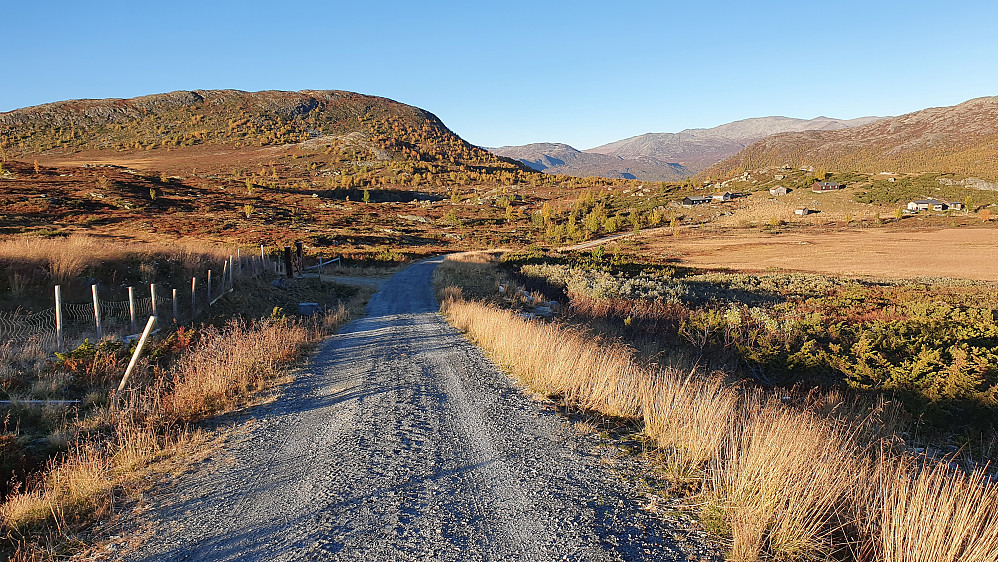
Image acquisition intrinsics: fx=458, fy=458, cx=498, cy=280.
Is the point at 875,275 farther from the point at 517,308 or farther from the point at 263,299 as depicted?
the point at 263,299

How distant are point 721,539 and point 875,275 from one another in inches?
1474

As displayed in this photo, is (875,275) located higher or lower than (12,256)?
lower

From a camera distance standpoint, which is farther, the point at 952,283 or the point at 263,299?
the point at 952,283

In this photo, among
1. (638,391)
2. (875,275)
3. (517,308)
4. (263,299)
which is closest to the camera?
(638,391)

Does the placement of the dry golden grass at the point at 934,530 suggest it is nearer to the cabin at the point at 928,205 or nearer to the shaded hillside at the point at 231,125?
the cabin at the point at 928,205

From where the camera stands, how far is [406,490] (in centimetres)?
440

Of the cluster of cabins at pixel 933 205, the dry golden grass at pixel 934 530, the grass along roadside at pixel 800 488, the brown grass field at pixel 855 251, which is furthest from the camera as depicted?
the cluster of cabins at pixel 933 205

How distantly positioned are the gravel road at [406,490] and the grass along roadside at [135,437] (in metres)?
0.53

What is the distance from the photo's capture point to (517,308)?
1628 centimetres

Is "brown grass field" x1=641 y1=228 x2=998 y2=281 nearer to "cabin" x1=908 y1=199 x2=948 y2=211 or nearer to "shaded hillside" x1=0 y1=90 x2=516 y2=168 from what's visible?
"cabin" x1=908 y1=199 x2=948 y2=211

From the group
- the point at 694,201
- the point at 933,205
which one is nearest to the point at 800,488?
the point at 933,205

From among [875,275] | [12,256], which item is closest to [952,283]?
[875,275]

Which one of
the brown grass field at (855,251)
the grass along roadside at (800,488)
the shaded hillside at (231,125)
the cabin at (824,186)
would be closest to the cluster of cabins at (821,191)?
the cabin at (824,186)

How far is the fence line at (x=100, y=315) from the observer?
9.58 m
